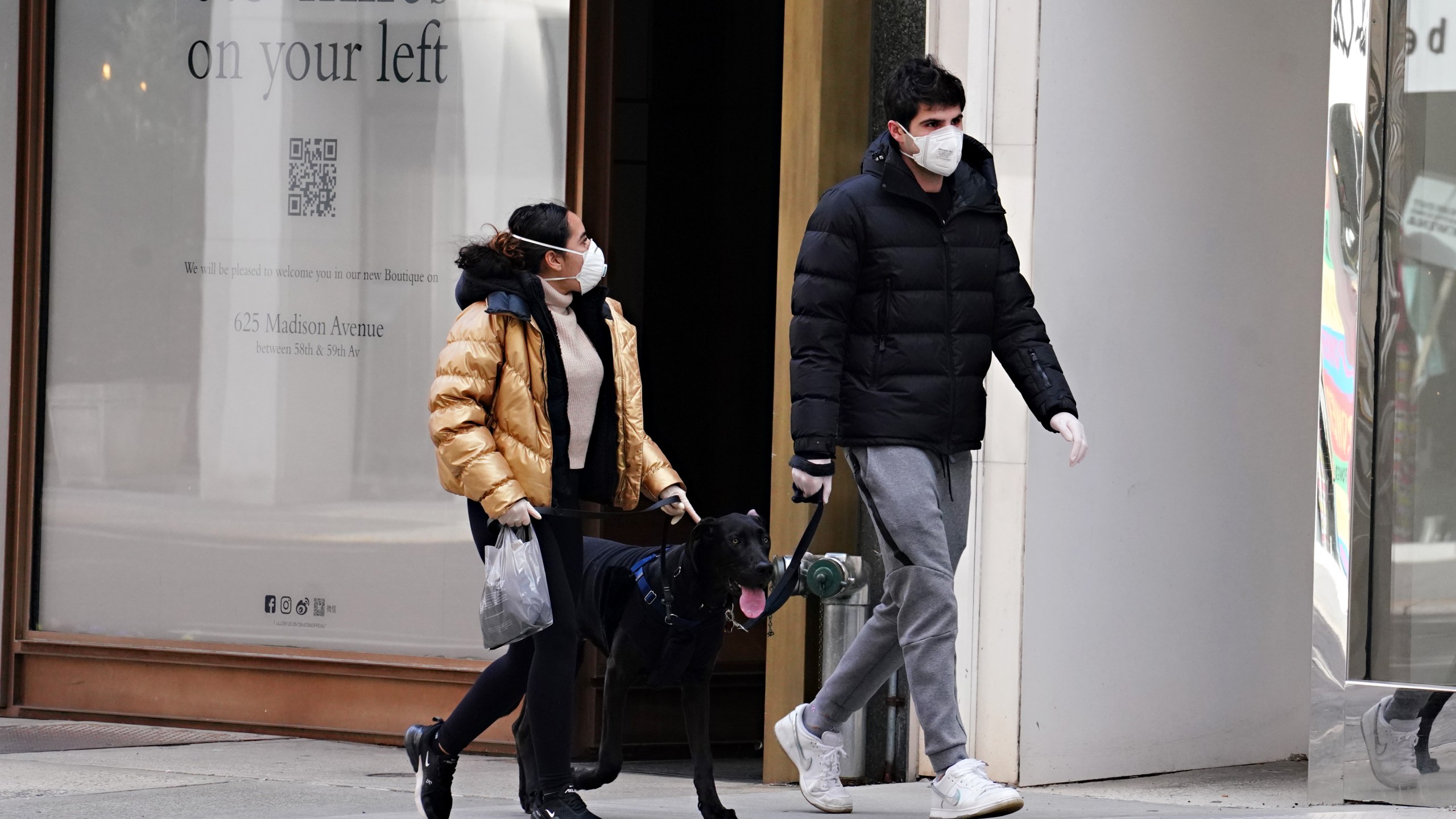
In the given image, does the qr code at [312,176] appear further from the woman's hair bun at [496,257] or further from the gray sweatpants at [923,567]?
the gray sweatpants at [923,567]

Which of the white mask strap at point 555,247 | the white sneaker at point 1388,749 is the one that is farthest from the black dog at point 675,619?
the white sneaker at point 1388,749

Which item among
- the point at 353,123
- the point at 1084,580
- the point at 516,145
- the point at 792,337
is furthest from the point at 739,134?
the point at 792,337

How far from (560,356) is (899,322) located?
0.91m

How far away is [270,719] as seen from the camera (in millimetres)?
7480

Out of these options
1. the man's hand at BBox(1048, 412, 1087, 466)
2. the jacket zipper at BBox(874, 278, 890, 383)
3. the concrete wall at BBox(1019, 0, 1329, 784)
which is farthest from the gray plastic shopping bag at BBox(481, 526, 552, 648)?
the concrete wall at BBox(1019, 0, 1329, 784)

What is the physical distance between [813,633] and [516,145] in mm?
2255

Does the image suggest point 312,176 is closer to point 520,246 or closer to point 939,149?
point 520,246

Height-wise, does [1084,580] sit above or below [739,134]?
below

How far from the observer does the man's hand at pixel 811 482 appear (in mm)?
4781

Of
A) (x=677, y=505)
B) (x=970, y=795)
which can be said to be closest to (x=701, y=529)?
(x=677, y=505)

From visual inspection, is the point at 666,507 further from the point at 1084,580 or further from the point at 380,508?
the point at 380,508

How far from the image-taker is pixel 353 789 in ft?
20.2

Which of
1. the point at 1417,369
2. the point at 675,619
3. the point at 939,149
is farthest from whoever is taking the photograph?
the point at 1417,369

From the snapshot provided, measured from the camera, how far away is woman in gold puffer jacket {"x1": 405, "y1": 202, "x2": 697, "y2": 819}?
4.80 meters
